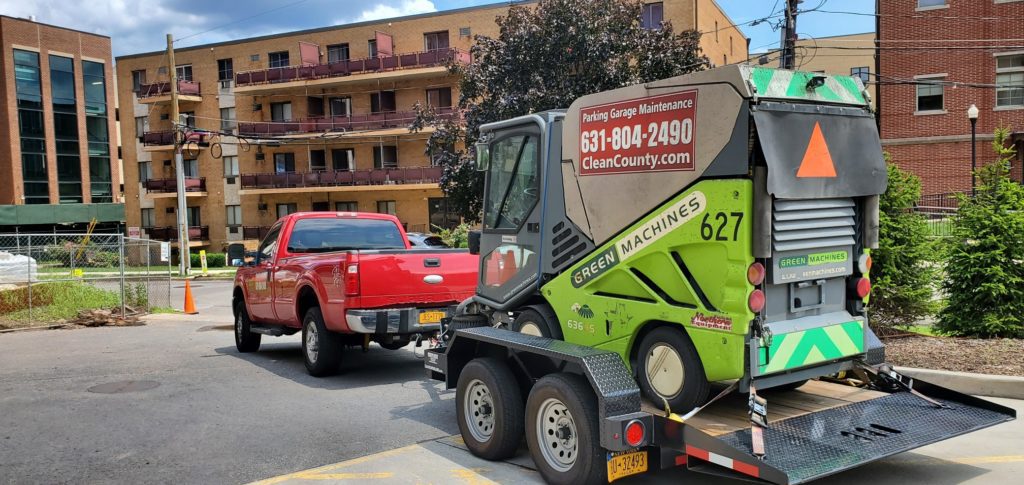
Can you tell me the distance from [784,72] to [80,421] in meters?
7.23

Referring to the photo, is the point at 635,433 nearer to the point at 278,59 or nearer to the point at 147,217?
the point at 278,59

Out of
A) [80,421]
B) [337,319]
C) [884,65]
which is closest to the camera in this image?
[80,421]

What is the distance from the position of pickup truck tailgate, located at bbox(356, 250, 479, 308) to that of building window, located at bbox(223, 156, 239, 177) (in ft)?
139

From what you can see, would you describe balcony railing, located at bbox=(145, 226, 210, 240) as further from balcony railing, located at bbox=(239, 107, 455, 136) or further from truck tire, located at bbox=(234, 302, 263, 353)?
truck tire, located at bbox=(234, 302, 263, 353)

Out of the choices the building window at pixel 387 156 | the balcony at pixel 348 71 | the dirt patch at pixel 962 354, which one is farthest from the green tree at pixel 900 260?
the building window at pixel 387 156

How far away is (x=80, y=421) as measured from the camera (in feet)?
25.4

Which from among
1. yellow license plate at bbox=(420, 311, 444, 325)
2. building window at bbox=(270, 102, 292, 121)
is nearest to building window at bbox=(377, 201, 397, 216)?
building window at bbox=(270, 102, 292, 121)

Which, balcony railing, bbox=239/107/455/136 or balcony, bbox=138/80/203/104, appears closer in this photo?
balcony railing, bbox=239/107/455/136

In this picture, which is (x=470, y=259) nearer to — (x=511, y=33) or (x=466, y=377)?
(x=466, y=377)

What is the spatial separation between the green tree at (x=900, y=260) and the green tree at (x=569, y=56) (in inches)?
364

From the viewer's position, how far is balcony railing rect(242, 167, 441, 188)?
4134 centimetres

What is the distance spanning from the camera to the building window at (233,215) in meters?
48.8

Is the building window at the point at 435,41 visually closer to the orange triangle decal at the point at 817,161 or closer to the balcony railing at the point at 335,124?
the balcony railing at the point at 335,124

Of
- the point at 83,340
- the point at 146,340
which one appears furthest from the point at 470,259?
the point at 83,340
